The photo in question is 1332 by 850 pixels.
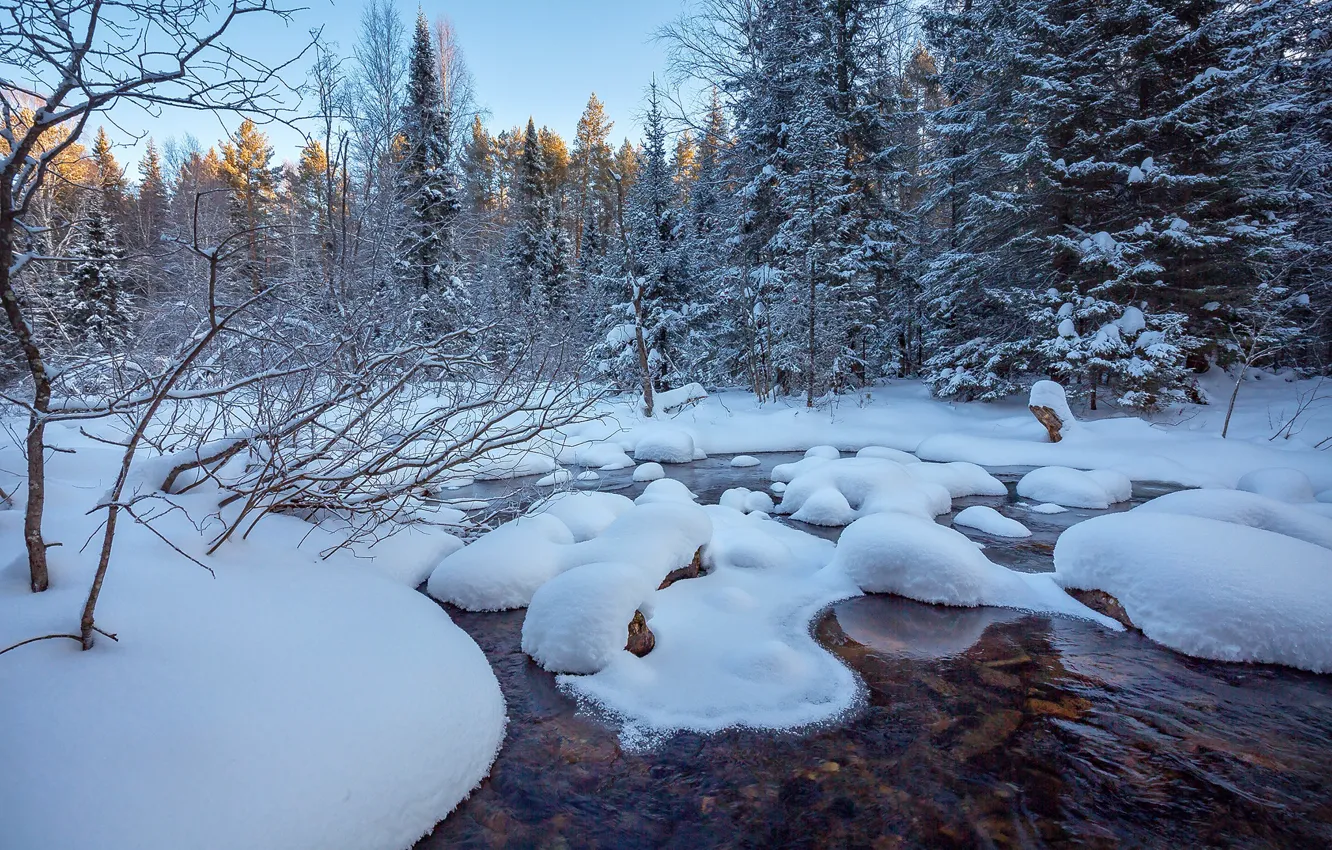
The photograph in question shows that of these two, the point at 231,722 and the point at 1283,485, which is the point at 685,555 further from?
the point at 1283,485

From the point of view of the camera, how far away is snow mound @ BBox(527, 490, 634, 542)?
5.63 meters

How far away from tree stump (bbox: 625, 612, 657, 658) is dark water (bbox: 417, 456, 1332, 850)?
0.61 m

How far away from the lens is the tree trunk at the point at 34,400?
5.52ft

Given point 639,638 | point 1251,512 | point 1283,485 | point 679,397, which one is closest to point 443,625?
point 639,638

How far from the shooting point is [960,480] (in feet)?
25.9

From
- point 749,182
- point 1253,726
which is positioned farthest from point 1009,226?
point 1253,726

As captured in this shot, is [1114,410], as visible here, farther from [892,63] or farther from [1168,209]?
[892,63]

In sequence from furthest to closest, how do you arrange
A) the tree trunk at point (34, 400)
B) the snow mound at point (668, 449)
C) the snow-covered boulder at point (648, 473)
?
1. the snow mound at point (668, 449)
2. the snow-covered boulder at point (648, 473)
3. the tree trunk at point (34, 400)

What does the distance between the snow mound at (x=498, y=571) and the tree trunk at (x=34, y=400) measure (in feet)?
8.43

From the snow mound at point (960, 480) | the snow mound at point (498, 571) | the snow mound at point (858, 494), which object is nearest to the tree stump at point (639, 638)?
the snow mound at point (498, 571)

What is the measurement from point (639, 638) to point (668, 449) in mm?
7472

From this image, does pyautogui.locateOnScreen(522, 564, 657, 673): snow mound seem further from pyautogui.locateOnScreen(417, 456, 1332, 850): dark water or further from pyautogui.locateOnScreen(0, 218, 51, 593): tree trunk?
pyautogui.locateOnScreen(0, 218, 51, 593): tree trunk

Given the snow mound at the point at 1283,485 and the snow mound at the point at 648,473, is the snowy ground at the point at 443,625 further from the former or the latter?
the snow mound at the point at 648,473

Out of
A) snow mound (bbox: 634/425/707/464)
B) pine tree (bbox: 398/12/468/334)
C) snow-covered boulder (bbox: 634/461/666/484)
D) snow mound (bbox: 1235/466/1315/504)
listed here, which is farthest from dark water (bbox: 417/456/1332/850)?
pine tree (bbox: 398/12/468/334)
